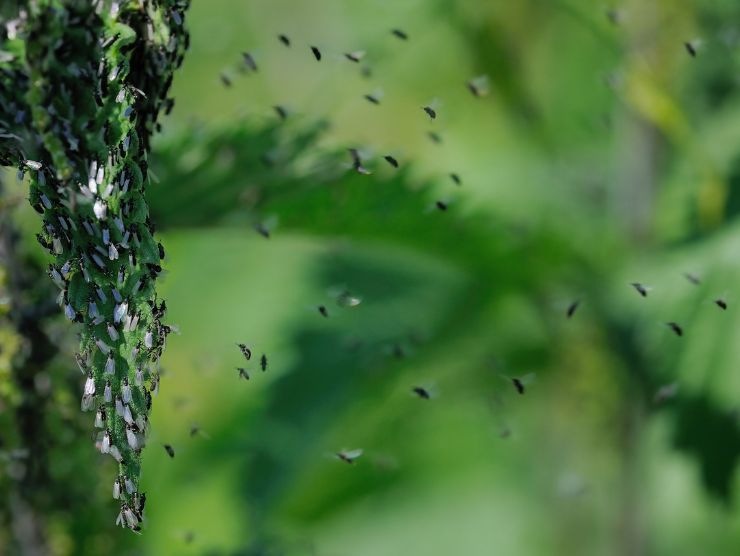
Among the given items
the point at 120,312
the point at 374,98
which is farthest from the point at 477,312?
the point at 120,312

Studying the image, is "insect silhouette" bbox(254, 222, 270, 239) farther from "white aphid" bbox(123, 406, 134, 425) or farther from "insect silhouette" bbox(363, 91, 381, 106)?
"white aphid" bbox(123, 406, 134, 425)

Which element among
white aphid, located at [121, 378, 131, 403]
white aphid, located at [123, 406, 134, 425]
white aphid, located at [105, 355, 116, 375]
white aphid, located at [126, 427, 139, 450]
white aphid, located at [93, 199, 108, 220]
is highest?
white aphid, located at [93, 199, 108, 220]

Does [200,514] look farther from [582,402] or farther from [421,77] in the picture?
[421,77]

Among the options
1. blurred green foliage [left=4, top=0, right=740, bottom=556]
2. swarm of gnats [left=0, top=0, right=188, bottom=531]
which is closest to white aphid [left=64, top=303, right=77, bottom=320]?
swarm of gnats [left=0, top=0, right=188, bottom=531]

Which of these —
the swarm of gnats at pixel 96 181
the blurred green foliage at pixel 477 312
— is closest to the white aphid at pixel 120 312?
the swarm of gnats at pixel 96 181

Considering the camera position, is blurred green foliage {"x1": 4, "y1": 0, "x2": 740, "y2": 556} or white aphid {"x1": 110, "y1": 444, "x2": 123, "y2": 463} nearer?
white aphid {"x1": 110, "y1": 444, "x2": 123, "y2": 463}

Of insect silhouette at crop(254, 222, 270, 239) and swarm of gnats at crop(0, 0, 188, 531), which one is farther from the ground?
swarm of gnats at crop(0, 0, 188, 531)

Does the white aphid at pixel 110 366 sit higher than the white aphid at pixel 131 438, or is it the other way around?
the white aphid at pixel 110 366

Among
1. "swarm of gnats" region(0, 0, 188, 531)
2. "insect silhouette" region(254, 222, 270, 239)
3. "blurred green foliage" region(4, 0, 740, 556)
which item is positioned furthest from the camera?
"blurred green foliage" region(4, 0, 740, 556)

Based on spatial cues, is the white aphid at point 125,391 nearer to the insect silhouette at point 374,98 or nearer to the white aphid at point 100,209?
the white aphid at point 100,209
